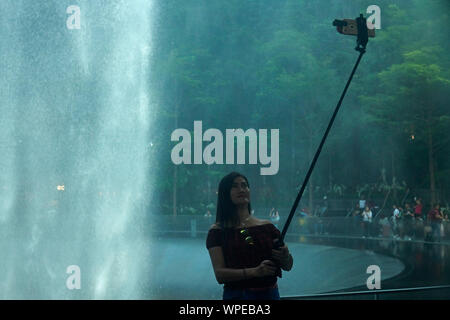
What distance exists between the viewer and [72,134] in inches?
1118

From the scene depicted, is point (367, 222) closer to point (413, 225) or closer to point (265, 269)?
point (413, 225)

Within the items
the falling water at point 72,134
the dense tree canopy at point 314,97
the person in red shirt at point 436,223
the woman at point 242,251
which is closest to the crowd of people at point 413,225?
the person in red shirt at point 436,223

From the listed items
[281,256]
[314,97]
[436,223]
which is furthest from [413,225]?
[281,256]

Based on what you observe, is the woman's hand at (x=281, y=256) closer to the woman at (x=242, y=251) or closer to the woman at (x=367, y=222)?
the woman at (x=242, y=251)

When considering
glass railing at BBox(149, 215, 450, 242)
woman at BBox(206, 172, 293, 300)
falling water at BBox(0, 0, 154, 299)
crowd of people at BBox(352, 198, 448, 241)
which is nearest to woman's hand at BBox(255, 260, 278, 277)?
woman at BBox(206, 172, 293, 300)

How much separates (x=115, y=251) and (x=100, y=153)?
22.7 ft

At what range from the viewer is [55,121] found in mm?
29688

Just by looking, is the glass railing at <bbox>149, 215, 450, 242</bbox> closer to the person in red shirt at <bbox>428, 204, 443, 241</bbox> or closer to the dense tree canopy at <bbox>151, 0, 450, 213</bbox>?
the person in red shirt at <bbox>428, 204, 443, 241</bbox>

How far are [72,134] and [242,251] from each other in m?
26.5

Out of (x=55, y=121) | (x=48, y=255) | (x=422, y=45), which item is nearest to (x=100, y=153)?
(x=55, y=121)

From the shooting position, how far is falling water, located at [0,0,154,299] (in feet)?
74.4

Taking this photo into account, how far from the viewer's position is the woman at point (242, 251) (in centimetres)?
302

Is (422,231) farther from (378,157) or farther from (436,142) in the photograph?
(378,157)

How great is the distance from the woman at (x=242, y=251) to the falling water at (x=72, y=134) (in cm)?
1742
